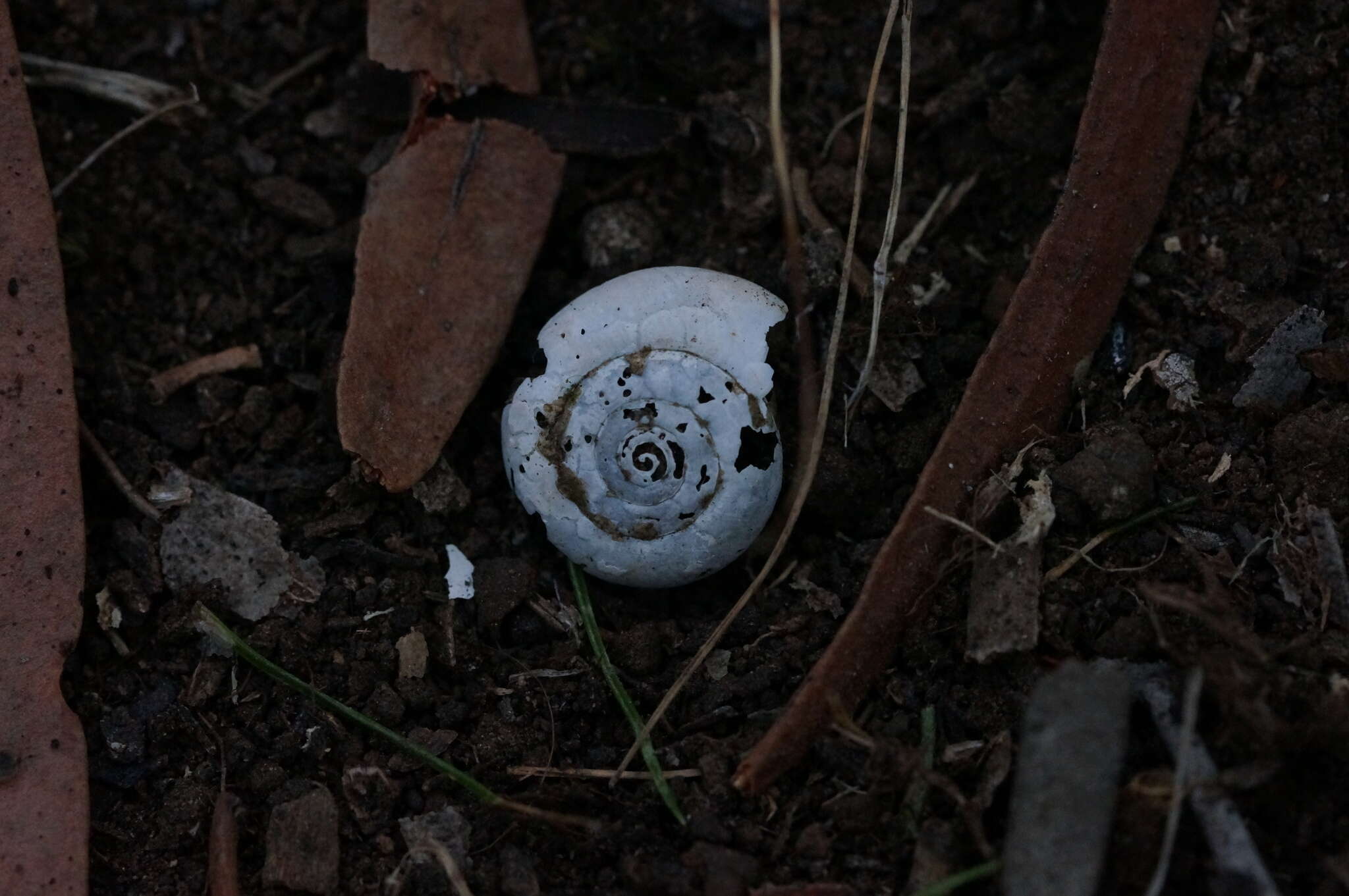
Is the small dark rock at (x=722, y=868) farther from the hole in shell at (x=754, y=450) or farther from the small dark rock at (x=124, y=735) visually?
the small dark rock at (x=124, y=735)

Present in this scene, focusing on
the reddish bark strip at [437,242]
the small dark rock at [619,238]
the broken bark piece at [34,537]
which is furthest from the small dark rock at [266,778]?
the small dark rock at [619,238]

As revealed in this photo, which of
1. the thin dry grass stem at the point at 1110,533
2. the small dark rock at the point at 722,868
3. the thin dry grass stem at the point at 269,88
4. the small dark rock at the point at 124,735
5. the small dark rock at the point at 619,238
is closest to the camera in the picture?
the small dark rock at the point at 722,868

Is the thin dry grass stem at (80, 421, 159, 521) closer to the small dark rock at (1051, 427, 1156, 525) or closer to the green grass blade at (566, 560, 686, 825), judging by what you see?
the green grass blade at (566, 560, 686, 825)

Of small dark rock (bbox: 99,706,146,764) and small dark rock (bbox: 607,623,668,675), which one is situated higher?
small dark rock (bbox: 607,623,668,675)

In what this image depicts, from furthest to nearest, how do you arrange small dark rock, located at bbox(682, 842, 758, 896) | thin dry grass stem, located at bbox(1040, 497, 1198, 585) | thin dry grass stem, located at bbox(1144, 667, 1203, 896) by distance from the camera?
thin dry grass stem, located at bbox(1040, 497, 1198, 585) < small dark rock, located at bbox(682, 842, 758, 896) < thin dry grass stem, located at bbox(1144, 667, 1203, 896)

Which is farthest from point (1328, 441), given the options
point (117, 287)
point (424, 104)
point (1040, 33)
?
point (117, 287)

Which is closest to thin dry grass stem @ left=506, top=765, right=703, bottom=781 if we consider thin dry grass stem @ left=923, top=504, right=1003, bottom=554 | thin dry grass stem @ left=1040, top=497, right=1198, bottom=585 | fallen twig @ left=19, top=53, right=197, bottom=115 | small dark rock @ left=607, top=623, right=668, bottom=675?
small dark rock @ left=607, top=623, right=668, bottom=675

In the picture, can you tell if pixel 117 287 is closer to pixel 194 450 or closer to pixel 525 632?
pixel 194 450
